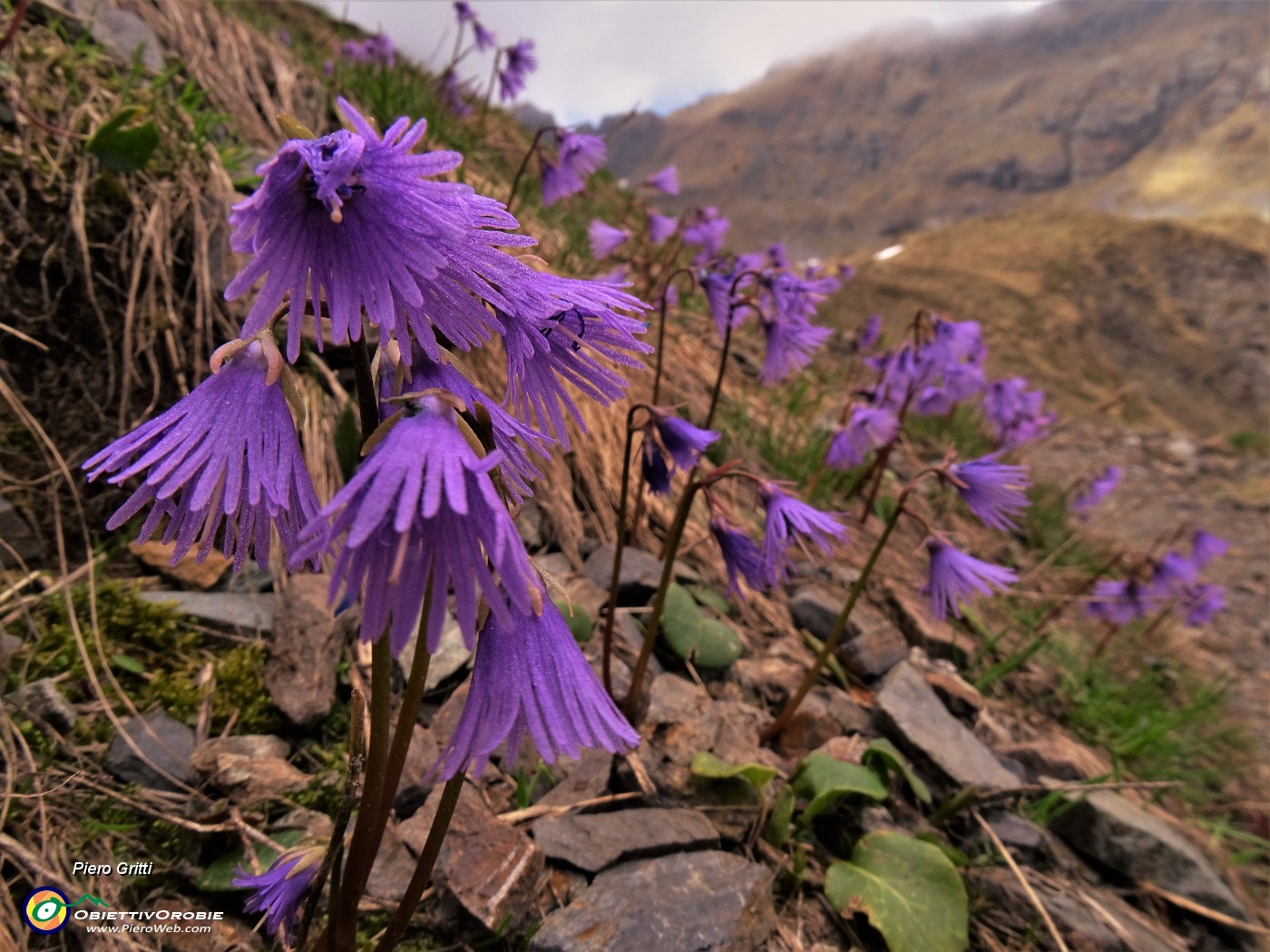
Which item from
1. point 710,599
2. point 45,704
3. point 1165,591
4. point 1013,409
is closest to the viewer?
point 45,704

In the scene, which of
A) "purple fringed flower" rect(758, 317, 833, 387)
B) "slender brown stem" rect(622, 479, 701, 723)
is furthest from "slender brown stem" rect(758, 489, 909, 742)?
"purple fringed flower" rect(758, 317, 833, 387)

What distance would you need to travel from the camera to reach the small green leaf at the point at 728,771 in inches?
57.1

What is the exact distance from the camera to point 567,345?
2.66ft

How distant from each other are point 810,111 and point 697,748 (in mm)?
69934

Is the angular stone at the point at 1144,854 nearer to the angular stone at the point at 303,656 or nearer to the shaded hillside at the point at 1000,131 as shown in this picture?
the angular stone at the point at 303,656

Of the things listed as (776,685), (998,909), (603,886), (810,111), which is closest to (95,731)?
(603,886)

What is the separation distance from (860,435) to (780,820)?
203 centimetres

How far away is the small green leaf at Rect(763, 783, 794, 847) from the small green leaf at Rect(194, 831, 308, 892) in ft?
3.25

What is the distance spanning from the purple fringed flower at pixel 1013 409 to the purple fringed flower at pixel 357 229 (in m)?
5.34

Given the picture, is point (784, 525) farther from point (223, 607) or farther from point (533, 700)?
point (223, 607)

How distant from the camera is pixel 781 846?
5.08 ft

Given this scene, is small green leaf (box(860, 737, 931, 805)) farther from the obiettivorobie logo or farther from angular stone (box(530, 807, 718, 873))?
the obiettivorobie logo

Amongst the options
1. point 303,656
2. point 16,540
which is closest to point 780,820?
point 303,656

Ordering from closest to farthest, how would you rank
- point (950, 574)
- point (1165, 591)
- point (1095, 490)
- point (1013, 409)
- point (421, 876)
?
point (421, 876) → point (950, 574) → point (1165, 591) → point (1095, 490) → point (1013, 409)
